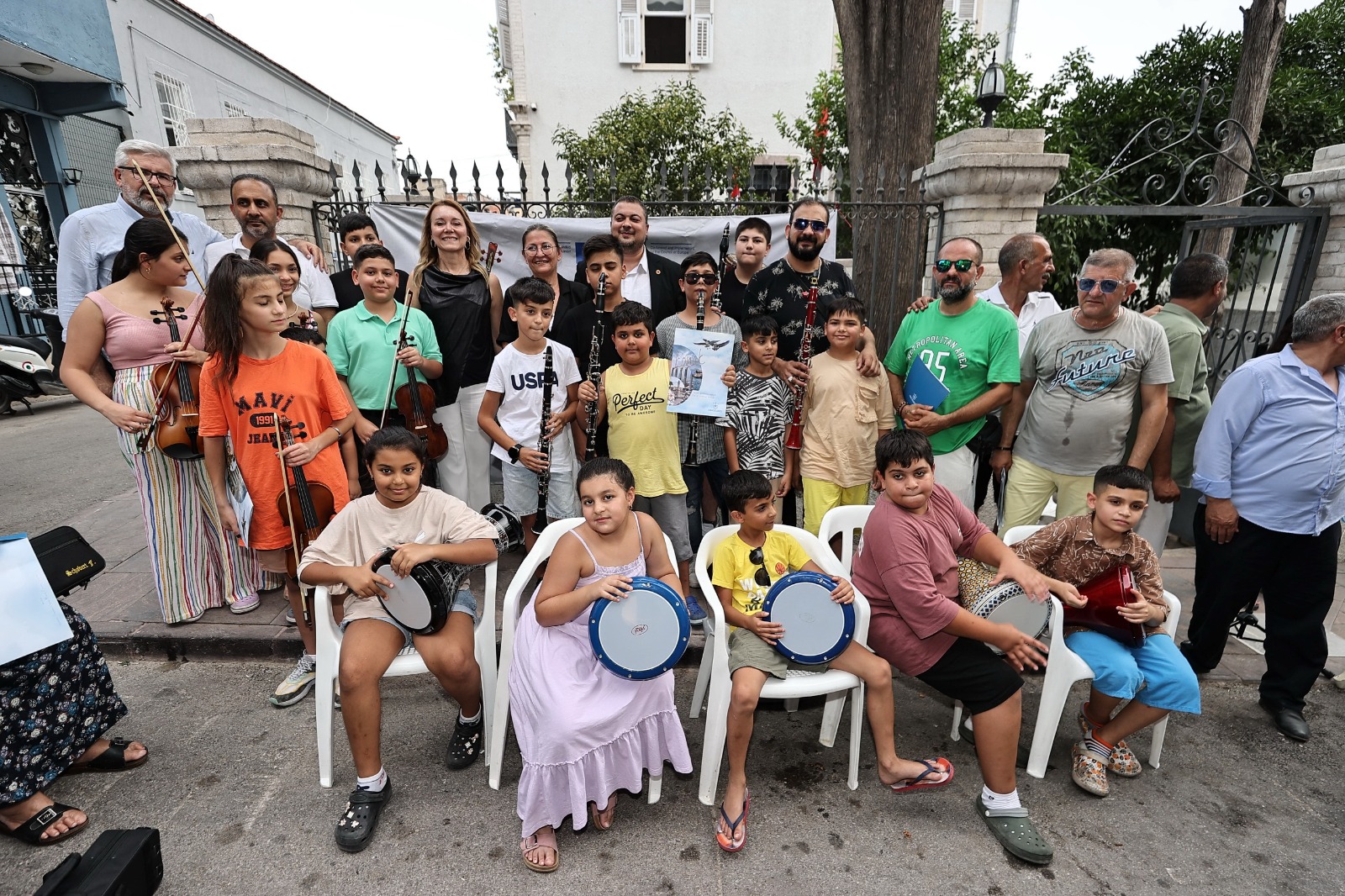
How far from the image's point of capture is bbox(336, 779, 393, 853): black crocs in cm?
242

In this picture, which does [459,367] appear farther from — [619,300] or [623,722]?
[623,722]

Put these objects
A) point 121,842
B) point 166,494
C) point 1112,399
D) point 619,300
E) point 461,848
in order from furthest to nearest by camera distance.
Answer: point 619,300
point 166,494
point 1112,399
point 461,848
point 121,842

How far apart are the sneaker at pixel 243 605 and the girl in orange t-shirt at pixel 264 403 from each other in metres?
0.85

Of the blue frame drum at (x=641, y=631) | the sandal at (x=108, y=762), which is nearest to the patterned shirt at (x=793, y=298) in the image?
the blue frame drum at (x=641, y=631)

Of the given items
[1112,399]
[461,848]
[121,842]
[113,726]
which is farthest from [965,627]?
[113,726]

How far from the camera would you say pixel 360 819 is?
248cm

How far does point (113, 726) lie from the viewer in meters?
3.05

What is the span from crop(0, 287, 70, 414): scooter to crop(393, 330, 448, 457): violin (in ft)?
34.1

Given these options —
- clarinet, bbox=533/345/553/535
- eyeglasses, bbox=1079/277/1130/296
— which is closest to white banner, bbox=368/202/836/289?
clarinet, bbox=533/345/553/535

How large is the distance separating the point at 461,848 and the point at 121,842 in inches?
53.3

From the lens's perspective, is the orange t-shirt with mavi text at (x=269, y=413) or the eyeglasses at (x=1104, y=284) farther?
the eyeglasses at (x=1104, y=284)

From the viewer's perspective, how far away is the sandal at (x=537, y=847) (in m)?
2.34

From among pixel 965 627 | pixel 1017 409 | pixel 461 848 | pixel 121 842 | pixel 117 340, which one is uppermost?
pixel 117 340

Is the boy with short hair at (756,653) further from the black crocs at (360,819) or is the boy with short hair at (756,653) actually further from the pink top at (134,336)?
the pink top at (134,336)
